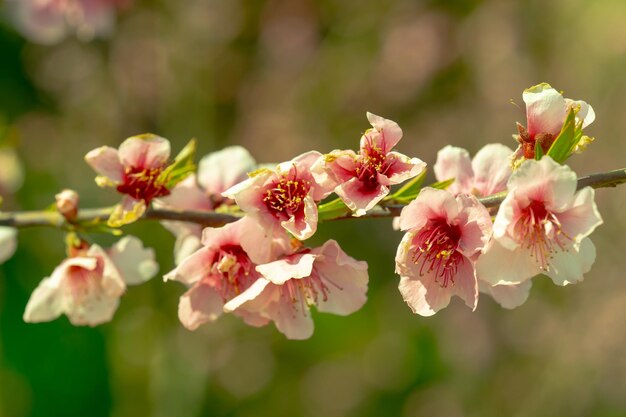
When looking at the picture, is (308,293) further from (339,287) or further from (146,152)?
(146,152)

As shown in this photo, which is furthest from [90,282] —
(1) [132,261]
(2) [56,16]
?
(2) [56,16]

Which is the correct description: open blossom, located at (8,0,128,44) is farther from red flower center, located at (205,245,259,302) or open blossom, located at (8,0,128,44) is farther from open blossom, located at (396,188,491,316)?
open blossom, located at (396,188,491,316)

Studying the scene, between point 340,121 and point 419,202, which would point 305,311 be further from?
point 340,121

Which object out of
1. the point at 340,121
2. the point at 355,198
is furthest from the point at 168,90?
the point at 355,198

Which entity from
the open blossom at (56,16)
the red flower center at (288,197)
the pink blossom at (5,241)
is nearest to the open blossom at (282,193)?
the red flower center at (288,197)

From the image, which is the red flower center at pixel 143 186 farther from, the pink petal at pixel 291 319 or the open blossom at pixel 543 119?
the open blossom at pixel 543 119

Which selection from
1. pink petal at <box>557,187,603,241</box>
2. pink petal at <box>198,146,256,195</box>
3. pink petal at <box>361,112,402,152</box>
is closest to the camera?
pink petal at <box>557,187,603,241</box>

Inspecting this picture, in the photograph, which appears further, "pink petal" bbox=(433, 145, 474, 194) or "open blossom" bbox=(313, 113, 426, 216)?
"pink petal" bbox=(433, 145, 474, 194)

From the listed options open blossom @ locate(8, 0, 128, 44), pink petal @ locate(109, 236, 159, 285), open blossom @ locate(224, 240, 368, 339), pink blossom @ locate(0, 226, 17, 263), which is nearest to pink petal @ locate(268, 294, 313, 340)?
open blossom @ locate(224, 240, 368, 339)
